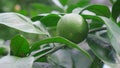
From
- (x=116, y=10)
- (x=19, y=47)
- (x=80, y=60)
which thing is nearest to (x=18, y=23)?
(x=19, y=47)

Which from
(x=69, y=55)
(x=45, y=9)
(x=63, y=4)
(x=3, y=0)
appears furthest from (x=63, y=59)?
(x=3, y=0)

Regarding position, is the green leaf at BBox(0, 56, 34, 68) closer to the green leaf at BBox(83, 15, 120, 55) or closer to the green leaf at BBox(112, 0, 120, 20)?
the green leaf at BBox(83, 15, 120, 55)

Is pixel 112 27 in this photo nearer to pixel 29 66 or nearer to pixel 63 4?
pixel 29 66

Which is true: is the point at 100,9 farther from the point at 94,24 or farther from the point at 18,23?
the point at 18,23

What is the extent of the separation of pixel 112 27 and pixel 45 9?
1.88 ft

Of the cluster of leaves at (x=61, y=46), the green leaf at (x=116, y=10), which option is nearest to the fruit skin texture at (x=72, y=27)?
the cluster of leaves at (x=61, y=46)

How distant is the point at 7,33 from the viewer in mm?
785

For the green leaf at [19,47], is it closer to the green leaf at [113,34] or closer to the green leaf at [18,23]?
the green leaf at [18,23]

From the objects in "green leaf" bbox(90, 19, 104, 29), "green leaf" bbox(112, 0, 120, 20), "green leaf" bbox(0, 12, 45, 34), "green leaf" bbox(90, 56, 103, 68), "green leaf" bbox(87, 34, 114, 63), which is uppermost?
"green leaf" bbox(0, 12, 45, 34)

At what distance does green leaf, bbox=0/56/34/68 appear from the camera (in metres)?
0.56

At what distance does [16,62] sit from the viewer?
0.58 m

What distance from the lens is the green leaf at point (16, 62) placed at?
1.84 feet

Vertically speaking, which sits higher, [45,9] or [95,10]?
[95,10]

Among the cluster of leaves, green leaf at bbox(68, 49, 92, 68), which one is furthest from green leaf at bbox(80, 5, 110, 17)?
green leaf at bbox(68, 49, 92, 68)
